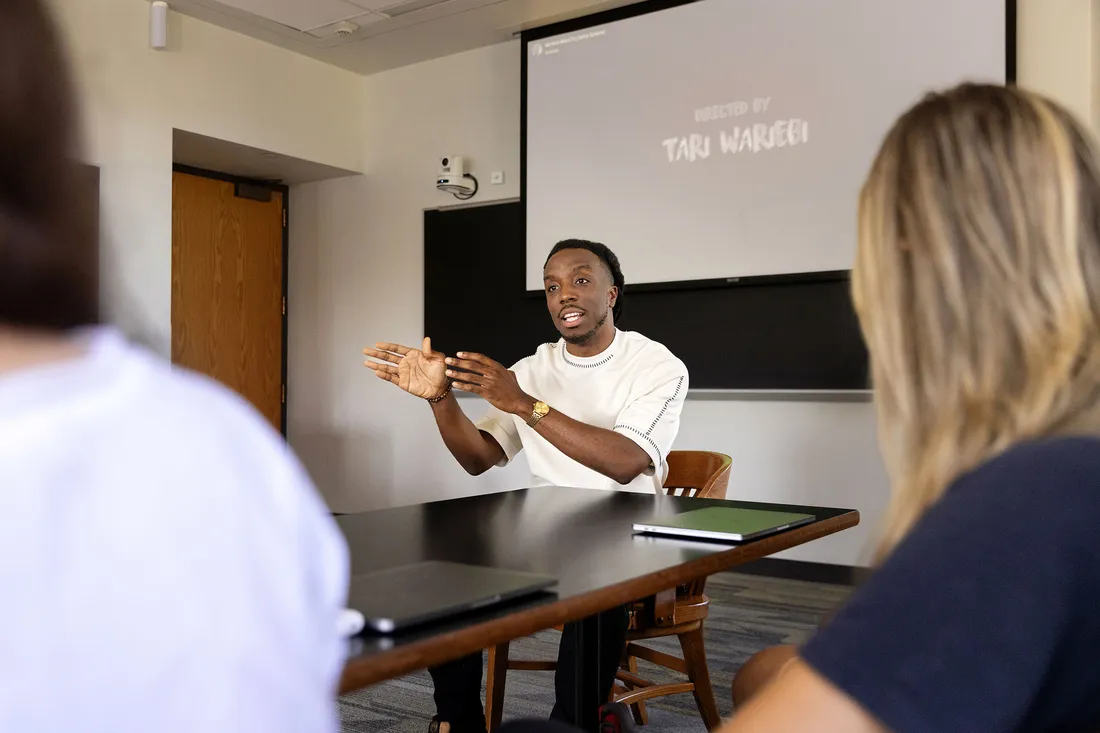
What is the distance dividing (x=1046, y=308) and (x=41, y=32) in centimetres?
68

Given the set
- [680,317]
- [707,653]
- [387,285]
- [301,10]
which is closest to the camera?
[707,653]

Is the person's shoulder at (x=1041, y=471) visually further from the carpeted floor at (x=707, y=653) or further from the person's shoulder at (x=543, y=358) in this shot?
the person's shoulder at (x=543, y=358)

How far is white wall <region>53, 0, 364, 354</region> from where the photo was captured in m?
4.61

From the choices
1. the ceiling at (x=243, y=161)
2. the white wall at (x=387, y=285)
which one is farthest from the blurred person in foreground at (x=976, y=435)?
the ceiling at (x=243, y=161)

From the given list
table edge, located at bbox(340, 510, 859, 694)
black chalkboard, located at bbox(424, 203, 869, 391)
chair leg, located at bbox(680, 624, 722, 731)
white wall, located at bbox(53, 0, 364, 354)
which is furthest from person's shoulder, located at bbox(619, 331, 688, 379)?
white wall, located at bbox(53, 0, 364, 354)

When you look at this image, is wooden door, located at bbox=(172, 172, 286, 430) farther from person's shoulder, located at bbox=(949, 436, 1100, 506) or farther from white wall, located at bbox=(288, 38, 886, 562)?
person's shoulder, located at bbox=(949, 436, 1100, 506)

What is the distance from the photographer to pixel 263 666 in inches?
18.5

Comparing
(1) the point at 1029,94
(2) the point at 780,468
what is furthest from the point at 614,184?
(1) the point at 1029,94

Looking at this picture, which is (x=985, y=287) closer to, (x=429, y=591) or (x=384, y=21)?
(x=429, y=591)

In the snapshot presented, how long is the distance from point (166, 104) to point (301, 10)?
2.78 feet

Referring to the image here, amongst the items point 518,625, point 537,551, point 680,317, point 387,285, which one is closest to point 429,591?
point 518,625

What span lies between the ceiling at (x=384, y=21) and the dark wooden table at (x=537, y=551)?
3.41 m

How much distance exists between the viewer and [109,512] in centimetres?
44

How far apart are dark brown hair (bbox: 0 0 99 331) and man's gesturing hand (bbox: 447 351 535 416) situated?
1.70 m
